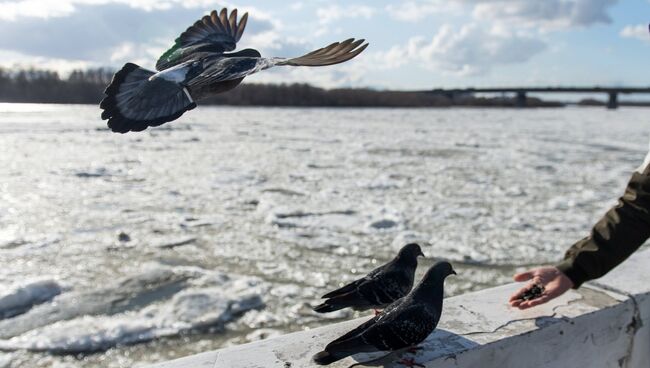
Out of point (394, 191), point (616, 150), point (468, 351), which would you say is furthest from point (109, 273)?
point (616, 150)

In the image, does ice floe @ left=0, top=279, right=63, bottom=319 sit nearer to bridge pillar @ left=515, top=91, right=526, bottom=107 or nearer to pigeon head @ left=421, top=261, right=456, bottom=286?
pigeon head @ left=421, top=261, right=456, bottom=286

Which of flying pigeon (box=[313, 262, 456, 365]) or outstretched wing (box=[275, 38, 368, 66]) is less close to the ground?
outstretched wing (box=[275, 38, 368, 66])

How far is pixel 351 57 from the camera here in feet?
3.16

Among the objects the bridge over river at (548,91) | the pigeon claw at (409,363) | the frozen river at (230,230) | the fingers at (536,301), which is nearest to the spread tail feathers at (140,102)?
the pigeon claw at (409,363)

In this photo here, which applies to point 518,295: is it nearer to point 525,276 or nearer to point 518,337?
point 525,276

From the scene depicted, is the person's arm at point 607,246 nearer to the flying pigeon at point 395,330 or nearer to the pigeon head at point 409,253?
the pigeon head at point 409,253

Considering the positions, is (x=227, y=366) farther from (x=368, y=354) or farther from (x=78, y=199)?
(x=78, y=199)

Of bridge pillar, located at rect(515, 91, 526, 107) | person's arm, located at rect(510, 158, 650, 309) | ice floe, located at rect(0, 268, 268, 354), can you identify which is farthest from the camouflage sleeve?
bridge pillar, located at rect(515, 91, 526, 107)

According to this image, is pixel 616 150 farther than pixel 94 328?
Yes

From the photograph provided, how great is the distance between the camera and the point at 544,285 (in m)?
2.47

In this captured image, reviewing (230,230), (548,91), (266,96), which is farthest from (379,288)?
(548,91)

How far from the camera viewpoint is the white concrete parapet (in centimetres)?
200

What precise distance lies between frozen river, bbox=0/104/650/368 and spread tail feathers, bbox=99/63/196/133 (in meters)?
2.60

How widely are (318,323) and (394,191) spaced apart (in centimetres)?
464
